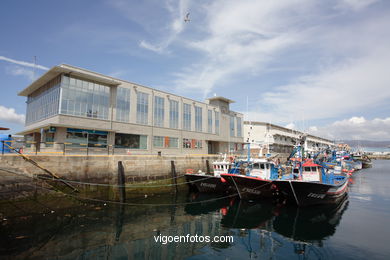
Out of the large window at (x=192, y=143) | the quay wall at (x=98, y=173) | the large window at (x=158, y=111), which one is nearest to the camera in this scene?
the quay wall at (x=98, y=173)

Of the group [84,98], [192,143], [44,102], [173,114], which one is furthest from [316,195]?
[44,102]

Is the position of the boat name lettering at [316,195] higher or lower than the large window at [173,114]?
lower

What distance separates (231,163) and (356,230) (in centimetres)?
1429

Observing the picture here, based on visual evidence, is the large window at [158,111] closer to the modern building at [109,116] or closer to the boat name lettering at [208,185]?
the modern building at [109,116]

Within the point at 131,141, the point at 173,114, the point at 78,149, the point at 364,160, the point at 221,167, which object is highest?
the point at 173,114

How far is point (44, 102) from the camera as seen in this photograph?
29391 millimetres

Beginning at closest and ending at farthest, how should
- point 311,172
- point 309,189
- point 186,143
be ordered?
1. point 309,189
2. point 311,172
3. point 186,143

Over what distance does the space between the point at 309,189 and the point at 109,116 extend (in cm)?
2502

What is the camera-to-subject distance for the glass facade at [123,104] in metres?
30.4

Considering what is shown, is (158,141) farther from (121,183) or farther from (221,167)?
(121,183)

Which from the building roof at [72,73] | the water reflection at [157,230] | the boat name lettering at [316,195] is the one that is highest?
the building roof at [72,73]

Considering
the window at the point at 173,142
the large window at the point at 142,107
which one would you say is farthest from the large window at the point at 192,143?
the large window at the point at 142,107

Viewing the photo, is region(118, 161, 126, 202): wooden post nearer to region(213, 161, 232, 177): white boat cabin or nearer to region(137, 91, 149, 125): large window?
region(213, 161, 232, 177): white boat cabin

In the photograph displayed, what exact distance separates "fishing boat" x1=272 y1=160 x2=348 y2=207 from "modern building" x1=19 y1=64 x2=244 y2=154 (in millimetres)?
18888
